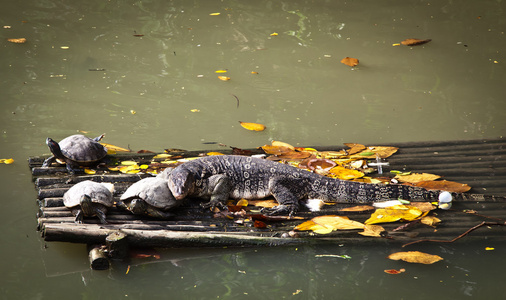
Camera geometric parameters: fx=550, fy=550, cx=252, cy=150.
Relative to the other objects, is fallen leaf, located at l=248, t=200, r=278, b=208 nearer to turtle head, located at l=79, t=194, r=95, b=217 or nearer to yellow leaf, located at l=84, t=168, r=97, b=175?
turtle head, located at l=79, t=194, r=95, b=217

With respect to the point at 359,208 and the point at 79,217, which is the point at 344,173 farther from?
the point at 79,217

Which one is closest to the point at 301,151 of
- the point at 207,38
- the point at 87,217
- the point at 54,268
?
the point at 87,217

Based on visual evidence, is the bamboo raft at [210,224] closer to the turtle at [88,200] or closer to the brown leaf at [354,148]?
the turtle at [88,200]

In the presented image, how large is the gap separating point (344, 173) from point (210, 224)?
1.77 m

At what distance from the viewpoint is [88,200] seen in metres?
4.75

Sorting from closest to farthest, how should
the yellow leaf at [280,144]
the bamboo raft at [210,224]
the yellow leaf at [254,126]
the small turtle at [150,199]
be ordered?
the bamboo raft at [210,224], the small turtle at [150,199], the yellow leaf at [280,144], the yellow leaf at [254,126]

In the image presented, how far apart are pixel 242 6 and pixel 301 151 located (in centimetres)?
618

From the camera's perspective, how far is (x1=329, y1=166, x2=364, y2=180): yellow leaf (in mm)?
5957

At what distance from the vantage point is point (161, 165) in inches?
240

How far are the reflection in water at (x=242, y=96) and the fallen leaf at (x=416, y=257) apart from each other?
0.23 ft

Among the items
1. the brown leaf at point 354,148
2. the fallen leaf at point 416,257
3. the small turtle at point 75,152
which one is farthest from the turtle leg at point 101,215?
the brown leaf at point 354,148

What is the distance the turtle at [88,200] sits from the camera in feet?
15.8

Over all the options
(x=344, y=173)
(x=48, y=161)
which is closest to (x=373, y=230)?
(x=344, y=173)

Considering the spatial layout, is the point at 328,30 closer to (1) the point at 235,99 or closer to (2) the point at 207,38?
(2) the point at 207,38
